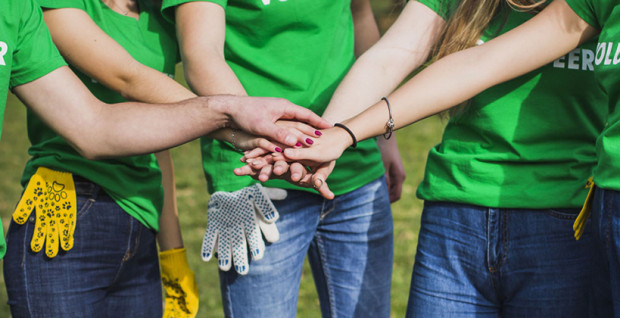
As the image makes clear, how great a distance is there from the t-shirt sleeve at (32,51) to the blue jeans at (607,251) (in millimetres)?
1408

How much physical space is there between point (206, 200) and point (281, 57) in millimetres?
3951

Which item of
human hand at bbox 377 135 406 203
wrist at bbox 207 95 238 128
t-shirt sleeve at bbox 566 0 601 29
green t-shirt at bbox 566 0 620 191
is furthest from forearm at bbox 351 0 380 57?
green t-shirt at bbox 566 0 620 191

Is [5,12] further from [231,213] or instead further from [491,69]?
[491,69]

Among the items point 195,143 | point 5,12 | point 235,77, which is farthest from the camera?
point 195,143

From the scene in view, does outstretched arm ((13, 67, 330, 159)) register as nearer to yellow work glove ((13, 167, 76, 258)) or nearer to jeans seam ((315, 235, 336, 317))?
yellow work glove ((13, 167, 76, 258))

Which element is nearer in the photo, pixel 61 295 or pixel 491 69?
pixel 491 69

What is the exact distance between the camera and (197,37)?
81.4 inches

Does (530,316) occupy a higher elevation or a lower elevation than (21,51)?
lower

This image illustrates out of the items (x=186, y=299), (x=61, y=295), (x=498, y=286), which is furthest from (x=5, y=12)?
(x=498, y=286)

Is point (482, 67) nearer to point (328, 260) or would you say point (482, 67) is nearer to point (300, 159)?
point (300, 159)

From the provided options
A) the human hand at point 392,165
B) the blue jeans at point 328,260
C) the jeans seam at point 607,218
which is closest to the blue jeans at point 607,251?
the jeans seam at point 607,218

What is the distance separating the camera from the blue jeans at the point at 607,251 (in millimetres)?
1575

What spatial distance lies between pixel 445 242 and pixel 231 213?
26.5 inches

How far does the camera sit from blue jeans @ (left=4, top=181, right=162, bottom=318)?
205 cm
